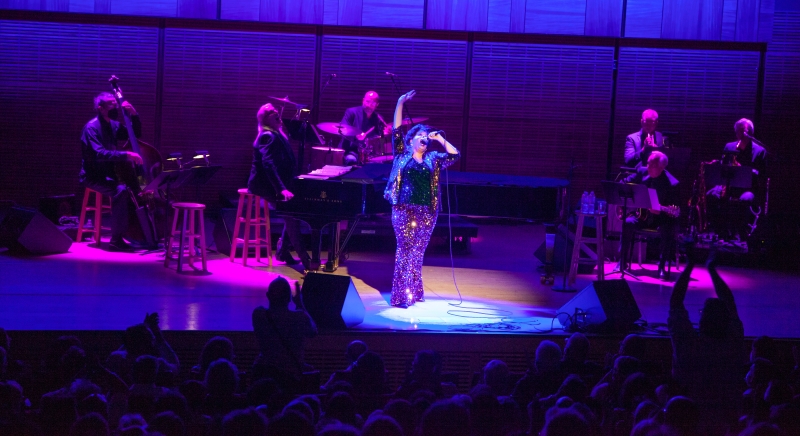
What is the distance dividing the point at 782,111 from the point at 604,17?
275cm

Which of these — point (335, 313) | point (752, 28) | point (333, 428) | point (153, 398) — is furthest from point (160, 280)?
point (752, 28)

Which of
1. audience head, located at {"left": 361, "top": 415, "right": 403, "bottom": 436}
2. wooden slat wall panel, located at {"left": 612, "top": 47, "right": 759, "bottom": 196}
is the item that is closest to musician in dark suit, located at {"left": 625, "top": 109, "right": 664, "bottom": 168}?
wooden slat wall panel, located at {"left": 612, "top": 47, "right": 759, "bottom": 196}

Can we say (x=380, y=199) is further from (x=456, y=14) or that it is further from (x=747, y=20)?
(x=747, y=20)

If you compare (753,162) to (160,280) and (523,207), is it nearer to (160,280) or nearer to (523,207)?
(523,207)

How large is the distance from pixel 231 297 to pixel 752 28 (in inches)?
332

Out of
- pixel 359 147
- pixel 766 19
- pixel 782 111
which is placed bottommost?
pixel 359 147

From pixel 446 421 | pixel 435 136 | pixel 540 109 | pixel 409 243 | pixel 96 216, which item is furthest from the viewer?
pixel 540 109

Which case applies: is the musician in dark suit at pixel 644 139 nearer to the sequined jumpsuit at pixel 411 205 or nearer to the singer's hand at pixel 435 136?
the sequined jumpsuit at pixel 411 205

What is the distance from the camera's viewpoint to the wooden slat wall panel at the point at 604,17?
1202 cm

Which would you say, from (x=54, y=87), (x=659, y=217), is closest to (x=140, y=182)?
(x=54, y=87)

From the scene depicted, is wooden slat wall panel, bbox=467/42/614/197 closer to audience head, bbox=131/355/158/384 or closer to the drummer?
the drummer

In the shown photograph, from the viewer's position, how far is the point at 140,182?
9422 mm

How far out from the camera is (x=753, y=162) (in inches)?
415

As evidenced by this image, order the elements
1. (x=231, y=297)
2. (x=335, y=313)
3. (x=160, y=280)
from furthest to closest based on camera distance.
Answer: (x=160, y=280), (x=231, y=297), (x=335, y=313)
